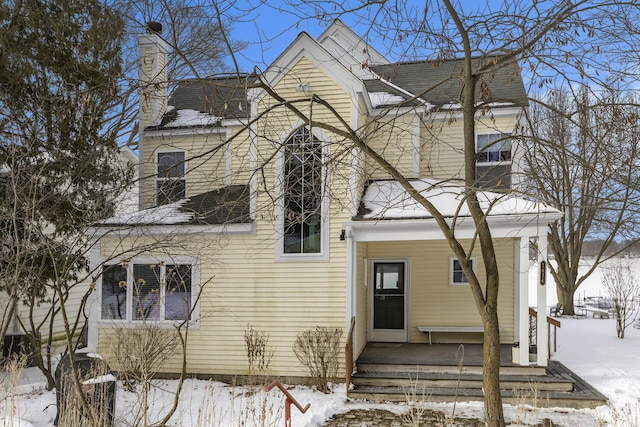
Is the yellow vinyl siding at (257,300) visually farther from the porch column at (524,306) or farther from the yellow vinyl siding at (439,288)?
the porch column at (524,306)

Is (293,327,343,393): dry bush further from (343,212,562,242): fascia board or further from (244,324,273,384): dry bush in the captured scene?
(343,212,562,242): fascia board

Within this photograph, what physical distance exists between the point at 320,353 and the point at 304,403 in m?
Answer: 1.10

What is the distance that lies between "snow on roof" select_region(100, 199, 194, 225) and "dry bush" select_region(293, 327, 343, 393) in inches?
129

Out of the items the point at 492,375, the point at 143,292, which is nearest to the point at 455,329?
the point at 492,375

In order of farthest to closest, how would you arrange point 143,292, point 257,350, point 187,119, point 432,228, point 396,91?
1. point 187,119
2. point 396,91
3. point 143,292
4. point 432,228
5. point 257,350

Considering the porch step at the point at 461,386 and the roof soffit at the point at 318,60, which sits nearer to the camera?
the porch step at the point at 461,386

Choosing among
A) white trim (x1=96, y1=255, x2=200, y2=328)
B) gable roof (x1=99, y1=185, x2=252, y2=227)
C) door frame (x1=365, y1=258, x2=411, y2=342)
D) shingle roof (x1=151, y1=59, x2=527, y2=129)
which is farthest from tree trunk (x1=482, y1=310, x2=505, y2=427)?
shingle roof (x1=151, y1=59, x2=527, y2=129)

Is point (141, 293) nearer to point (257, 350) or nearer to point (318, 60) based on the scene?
point (257, 350)

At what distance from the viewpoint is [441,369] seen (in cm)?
949

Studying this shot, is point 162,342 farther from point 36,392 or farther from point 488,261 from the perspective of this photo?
point 488,261

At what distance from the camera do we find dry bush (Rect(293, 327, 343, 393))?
30.1 ft

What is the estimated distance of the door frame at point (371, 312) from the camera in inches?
475

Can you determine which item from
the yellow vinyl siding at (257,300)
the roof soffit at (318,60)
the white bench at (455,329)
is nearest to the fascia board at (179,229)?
the yellow vinyl siding at (257,300)

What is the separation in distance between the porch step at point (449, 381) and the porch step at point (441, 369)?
9 centimetres
